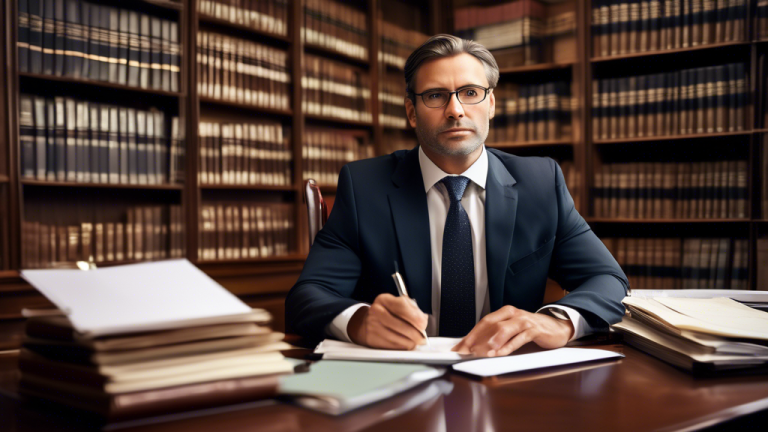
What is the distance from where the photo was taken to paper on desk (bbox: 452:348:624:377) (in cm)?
86

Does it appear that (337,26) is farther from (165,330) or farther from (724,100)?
(165,330)

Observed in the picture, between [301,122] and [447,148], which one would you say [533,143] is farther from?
[447,148]

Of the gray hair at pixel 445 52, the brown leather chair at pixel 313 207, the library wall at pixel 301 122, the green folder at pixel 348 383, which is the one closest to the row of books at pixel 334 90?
the library wall at pixel 301 122

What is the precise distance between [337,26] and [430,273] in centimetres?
274

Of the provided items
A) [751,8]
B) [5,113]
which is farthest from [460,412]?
[751,8]

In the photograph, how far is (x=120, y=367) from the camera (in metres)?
0.62

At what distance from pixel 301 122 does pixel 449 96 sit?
208 cm

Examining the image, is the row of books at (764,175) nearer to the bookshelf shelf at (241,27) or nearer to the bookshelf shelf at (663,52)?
the bookshelf shelf at (663,52)

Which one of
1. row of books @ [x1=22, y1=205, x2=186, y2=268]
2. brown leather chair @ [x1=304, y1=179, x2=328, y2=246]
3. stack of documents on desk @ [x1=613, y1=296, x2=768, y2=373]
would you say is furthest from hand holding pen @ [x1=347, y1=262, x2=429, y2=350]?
row of books @ [x1=22, y1=205, x2=186, y2=268]

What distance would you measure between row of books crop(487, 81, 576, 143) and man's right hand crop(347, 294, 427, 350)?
10.2 feet

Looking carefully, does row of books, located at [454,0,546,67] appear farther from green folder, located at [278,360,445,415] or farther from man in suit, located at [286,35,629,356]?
green folder, located at [278,360,445,415]

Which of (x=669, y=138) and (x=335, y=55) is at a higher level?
(x=335, y=55)

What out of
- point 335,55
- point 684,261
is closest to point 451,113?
point 335,55

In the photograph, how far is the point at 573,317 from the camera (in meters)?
1.16
